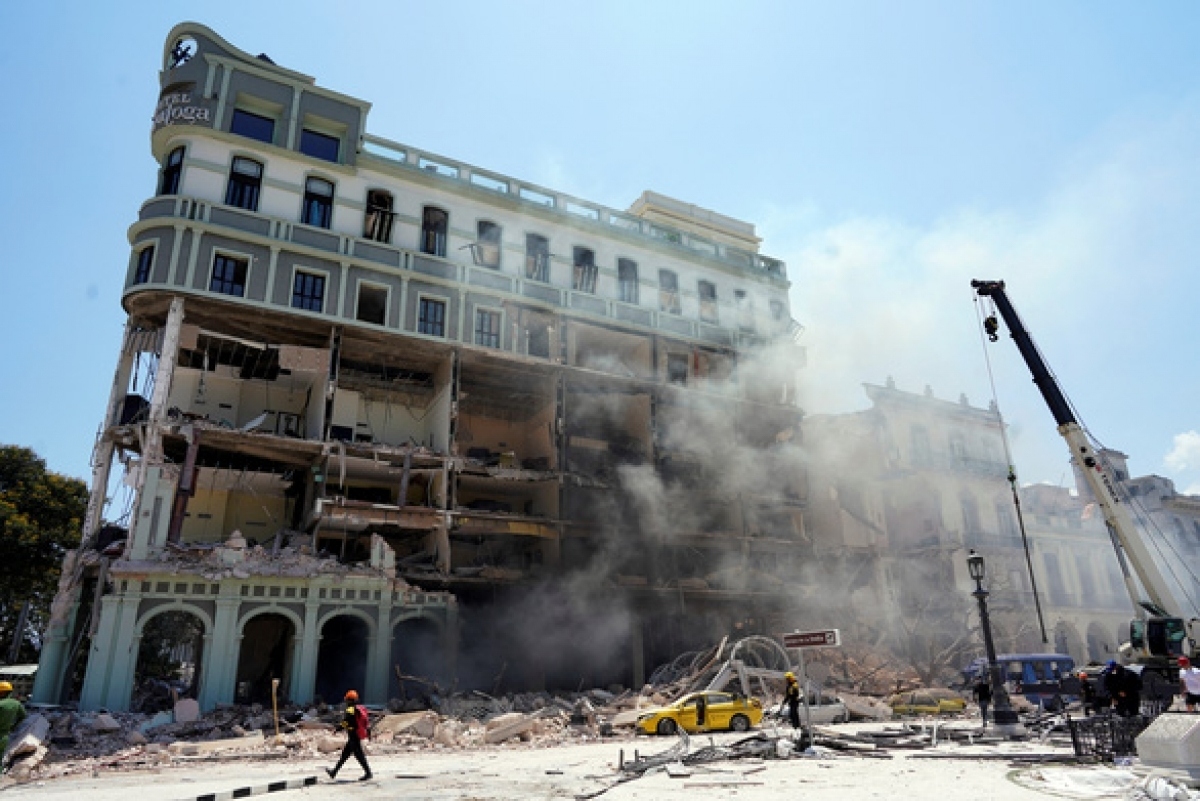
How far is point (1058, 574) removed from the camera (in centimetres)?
3997

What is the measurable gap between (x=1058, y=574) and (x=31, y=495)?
49075 mm

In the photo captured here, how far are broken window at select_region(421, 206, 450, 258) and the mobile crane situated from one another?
787 inches

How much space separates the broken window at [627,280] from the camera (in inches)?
1383

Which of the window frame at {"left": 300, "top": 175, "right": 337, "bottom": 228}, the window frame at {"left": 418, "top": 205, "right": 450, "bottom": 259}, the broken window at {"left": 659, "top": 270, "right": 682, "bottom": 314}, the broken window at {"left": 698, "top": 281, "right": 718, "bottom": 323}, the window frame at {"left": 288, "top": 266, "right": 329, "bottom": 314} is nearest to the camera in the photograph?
the window frame at {"left": 288, "top": 266, "right": 329, "bottom": 314}

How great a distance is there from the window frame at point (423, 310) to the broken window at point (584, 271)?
6363 millimetres

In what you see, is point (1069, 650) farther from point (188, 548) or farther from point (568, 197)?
point (188, 548)

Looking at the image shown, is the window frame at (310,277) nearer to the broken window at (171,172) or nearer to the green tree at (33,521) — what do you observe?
the broken window at (171,172)

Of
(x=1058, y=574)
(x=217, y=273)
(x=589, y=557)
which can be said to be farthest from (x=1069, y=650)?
(x=217, y=273)

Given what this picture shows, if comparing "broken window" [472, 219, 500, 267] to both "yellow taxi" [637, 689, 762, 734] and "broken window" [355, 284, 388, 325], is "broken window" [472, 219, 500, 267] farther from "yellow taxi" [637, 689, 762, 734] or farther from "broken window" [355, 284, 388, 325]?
"yellow taxi" [637, 689, 762, 734]

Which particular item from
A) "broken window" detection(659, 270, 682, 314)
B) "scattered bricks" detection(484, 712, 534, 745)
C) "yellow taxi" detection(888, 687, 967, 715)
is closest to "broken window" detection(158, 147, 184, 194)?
"broken window" detection(659, 270, 682, 314)

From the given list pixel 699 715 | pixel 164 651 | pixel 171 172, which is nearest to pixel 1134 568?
pixel 699 715

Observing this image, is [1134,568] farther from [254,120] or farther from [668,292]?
[254,120]

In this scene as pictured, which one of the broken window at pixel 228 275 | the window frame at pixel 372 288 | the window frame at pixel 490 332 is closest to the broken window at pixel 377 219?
the window frame at pixel 372 288

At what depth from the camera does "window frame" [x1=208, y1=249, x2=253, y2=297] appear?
86.8 ft
